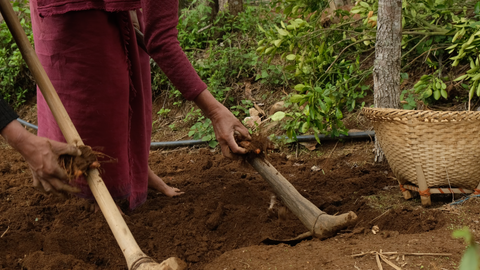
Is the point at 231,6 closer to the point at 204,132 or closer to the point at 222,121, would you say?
the point at 204,132

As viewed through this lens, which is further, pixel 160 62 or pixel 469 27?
pixel 469 27

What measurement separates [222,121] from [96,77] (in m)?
0.69

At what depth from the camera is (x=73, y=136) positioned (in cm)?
161

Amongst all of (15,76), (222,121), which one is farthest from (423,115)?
(15,76)

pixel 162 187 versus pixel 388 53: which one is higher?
pixel 388 53

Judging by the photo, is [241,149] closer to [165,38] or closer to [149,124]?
[165,38]

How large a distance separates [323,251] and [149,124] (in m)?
1.47

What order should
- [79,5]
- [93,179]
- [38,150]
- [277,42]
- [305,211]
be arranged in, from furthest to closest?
1. [277,42]
2. [305,211]
3. [79,5]
4. [93,179]
5. [38,150]

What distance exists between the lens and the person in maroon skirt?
192 centimetres

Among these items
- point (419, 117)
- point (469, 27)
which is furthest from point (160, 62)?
point (469, 27)

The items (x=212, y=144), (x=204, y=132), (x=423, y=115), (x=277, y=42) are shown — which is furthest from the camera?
(x=204, y=132)

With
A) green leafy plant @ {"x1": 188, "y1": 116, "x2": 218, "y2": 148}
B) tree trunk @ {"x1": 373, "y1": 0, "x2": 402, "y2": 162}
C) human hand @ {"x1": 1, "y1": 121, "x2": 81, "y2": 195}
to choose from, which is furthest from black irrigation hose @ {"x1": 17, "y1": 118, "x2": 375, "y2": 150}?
human hand @ {"x1": 1, "y1": 121, "x2": 81, "y2": 195}

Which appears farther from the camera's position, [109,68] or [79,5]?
[109,68]

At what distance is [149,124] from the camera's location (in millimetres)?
2691
